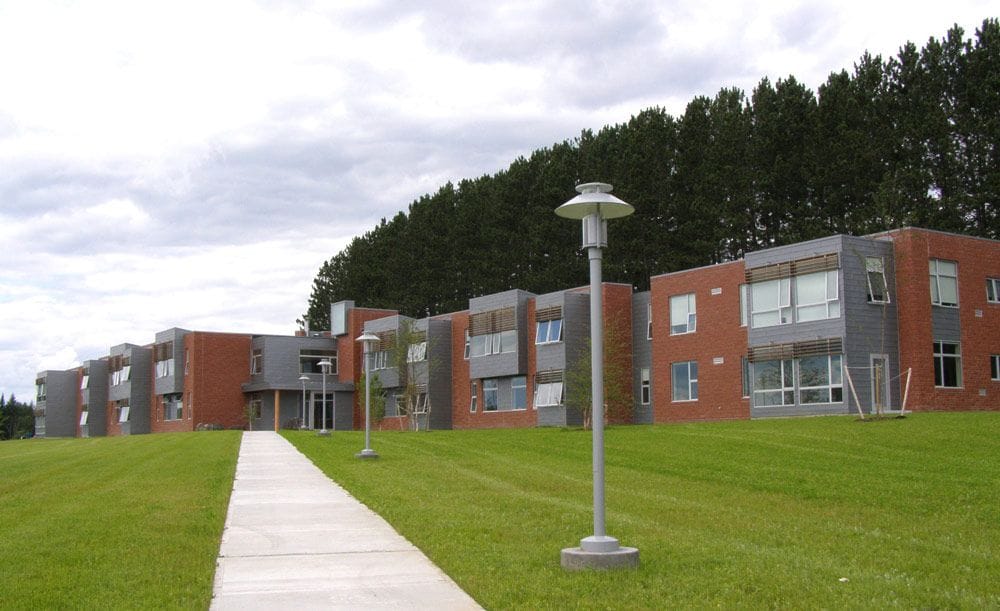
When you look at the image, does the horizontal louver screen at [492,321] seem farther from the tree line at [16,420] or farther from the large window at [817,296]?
the tree line at [16,420]

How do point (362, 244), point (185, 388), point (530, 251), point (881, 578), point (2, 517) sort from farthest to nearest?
point (362, 244)
point (185, 388)
point (530, 251)
point (2, 517)
point (881, 578)

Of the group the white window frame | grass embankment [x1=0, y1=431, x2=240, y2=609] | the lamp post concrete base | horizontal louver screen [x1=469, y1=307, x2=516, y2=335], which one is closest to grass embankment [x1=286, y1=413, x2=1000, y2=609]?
the lamp post concrete base

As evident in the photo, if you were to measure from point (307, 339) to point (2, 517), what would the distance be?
53.9 metres

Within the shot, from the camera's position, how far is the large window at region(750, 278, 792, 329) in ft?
117

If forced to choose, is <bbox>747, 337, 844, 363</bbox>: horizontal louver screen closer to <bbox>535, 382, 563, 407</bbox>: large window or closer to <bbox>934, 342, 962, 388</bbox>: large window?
<bbox>934, 342, 962, 388</bbox>: large window

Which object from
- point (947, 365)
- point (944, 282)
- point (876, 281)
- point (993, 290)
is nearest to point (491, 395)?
point (876, 281)

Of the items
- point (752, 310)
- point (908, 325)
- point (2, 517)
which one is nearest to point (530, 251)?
point (752, 310)

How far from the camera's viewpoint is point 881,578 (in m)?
8.81

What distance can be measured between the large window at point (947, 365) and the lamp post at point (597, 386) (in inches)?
1068

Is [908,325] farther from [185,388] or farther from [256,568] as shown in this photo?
[185,388]

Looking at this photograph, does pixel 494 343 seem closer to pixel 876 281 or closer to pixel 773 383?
pixel 773 383

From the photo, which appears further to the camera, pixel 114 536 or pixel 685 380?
pixel 685 380

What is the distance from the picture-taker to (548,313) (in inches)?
1865

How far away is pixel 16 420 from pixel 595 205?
143394 mm
